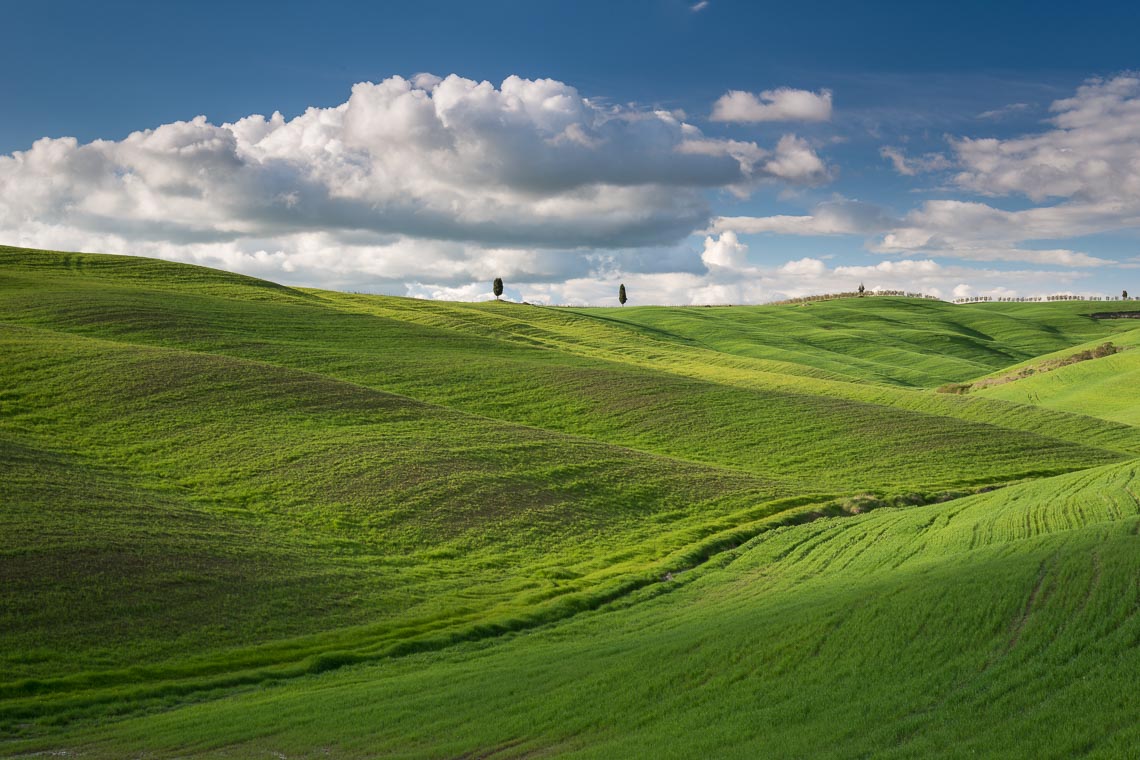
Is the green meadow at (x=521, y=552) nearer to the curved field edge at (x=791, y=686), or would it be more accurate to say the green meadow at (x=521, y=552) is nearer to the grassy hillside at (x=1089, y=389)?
the curved field edge at (x=791, y=686)

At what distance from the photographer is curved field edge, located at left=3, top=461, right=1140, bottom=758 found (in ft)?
45.3

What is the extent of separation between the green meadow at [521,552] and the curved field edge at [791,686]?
8cm

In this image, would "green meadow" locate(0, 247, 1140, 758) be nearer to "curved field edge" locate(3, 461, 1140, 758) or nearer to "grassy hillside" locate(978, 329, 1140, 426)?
"curved field edge" locate(3, 461, 1140, 758)

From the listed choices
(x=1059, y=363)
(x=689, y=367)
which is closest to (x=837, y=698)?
(x=689, y=367)

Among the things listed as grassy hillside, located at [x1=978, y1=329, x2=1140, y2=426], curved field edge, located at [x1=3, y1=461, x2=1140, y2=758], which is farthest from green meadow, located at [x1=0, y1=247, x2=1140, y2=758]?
grassy hillside, located at [x1=978, y1=329, x2=1140, y2=426]

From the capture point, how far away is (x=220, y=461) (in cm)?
4550

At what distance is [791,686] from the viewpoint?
1700 centimetres

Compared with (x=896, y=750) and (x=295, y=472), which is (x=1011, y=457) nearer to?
(x=295, y=472)

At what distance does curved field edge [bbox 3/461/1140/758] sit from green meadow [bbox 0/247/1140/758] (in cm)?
8

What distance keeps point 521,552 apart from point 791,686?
75.5 ft

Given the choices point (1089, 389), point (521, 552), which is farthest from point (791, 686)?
point (1089, 389)

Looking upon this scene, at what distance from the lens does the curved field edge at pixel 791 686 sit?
13.8 metres

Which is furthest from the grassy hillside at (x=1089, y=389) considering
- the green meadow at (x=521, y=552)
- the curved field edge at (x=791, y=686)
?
the curved field edge at (x=791, y=686)

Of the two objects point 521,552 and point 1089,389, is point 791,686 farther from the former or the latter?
point 1089,389
